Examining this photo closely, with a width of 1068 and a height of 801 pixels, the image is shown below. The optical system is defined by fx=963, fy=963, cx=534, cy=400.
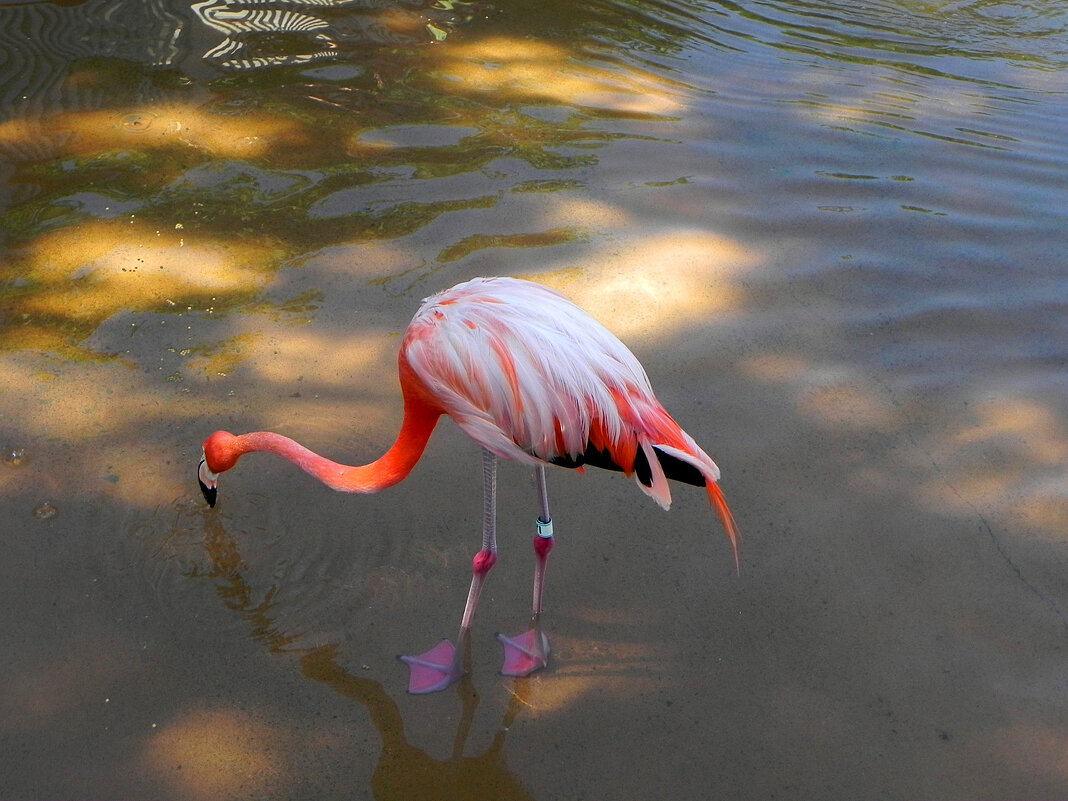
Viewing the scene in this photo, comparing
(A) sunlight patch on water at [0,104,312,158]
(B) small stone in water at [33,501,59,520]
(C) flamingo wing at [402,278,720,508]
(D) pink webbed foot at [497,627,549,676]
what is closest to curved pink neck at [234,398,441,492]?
(C) flamingo wing at [402,278,720,508]

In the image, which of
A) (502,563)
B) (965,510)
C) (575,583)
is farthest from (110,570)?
(965,510)

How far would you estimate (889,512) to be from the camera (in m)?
3.22

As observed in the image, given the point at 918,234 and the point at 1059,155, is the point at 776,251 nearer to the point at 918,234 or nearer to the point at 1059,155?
the point at 918,234

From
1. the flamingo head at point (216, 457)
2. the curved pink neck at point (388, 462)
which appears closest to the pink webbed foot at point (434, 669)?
the curved pink neck at point (388, 462)

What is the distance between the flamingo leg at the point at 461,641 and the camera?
8.72 ft

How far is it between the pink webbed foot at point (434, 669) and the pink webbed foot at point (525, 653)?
138 mm

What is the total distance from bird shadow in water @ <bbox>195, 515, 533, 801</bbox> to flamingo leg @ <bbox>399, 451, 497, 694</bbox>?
0.04 meters

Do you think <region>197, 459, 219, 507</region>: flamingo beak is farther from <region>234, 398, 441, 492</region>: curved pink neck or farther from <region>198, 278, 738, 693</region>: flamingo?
<region>198, 278, 738, 693</region>: flamingo

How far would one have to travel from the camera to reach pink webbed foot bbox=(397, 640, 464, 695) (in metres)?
2.67

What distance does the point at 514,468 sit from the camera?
3.42m

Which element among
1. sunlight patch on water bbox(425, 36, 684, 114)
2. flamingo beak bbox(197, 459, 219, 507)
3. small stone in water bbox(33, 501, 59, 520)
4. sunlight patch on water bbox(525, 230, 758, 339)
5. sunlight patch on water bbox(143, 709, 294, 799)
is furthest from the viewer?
sunlight patch on water bbox(425, 36, 684, 114)

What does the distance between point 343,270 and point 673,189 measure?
1.69 m

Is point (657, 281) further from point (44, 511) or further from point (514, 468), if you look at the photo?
point (44, 511)

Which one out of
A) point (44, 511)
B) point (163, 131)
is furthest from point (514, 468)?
point (163, 131)
